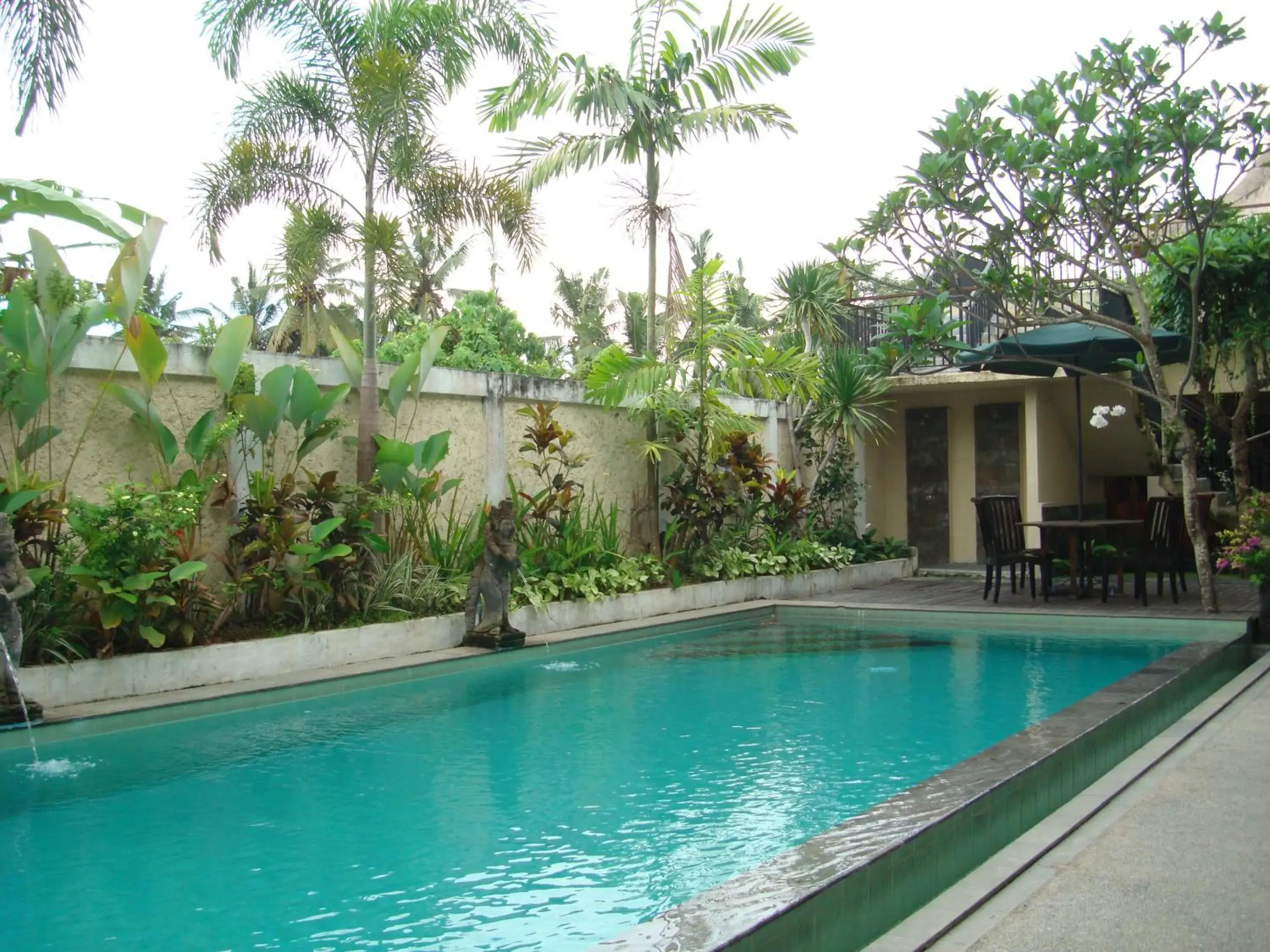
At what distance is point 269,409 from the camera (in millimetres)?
7578

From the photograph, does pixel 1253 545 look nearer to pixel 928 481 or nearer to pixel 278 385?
pixel 278 385

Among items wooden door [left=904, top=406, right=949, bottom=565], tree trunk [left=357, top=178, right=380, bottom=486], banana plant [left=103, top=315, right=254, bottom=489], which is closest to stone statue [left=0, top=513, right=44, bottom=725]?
banana plant [left=103, top=315, right=254, bottom=489]

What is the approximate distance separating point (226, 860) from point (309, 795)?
0.85 meters

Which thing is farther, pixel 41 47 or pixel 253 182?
pixel 253 182

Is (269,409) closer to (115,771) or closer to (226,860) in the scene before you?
(115,771)

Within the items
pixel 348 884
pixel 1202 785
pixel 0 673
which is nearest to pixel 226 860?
pixel 348 884

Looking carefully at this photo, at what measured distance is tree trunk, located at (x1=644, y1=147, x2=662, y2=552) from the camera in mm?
11523

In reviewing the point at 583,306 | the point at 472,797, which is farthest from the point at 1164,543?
the point at 583,306

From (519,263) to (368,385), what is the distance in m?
2.03

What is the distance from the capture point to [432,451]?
8.51 meters

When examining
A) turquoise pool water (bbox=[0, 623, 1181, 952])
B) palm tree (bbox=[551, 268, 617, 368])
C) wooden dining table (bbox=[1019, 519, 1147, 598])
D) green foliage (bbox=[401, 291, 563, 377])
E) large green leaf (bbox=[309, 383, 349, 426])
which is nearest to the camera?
turquoise pool water (bbox=[0, 623, 1181, 952])

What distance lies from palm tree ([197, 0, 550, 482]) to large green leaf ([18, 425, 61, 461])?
7.95 feet

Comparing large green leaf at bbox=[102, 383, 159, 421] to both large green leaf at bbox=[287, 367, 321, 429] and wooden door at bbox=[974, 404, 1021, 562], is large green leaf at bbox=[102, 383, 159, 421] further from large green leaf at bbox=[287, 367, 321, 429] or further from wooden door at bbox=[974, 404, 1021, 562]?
wooden door at bbox=[974, 404, 1021, 562]

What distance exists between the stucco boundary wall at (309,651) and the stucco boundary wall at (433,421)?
4.36 feet
